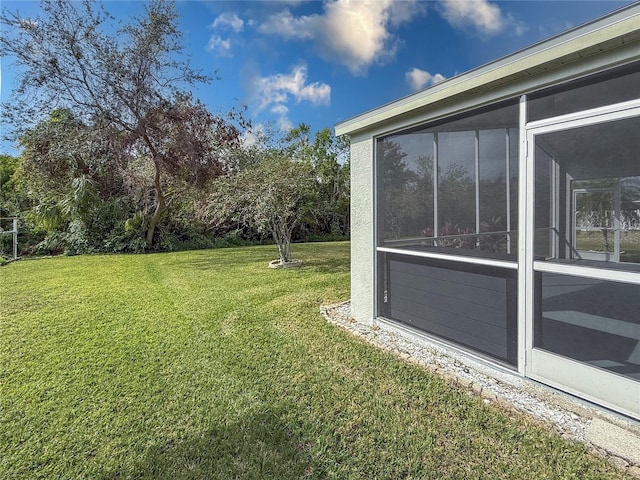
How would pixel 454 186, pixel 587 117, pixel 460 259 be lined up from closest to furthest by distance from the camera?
pixel 587 117
pixel 460 259
pixel 454 186

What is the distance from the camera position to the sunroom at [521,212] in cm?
255

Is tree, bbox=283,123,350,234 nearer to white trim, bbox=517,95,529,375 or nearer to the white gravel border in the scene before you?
the white gravel border

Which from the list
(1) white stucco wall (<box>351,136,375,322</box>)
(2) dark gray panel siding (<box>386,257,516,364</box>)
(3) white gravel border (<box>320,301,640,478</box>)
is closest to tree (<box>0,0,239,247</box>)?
(1) white stucco wall (<box>351,136,375,322</box>)

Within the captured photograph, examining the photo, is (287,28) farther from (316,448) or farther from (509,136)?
(316,448)

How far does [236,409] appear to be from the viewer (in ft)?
9.18

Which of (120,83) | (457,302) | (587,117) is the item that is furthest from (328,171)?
(587,117)

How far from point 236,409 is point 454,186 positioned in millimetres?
3177

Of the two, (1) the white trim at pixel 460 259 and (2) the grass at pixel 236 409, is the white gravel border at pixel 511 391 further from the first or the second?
(1) the white trim at pixel 460 259

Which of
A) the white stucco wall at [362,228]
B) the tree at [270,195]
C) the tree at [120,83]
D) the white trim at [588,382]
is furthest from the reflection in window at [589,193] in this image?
the tree at [120,83]

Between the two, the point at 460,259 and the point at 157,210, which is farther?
the point at 157,210

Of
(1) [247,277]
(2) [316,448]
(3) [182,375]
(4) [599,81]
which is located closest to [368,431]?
(2) [316,448]

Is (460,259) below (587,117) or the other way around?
below

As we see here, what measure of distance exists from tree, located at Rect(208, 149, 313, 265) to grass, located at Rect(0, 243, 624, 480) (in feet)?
12.1

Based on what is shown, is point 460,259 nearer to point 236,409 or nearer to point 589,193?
point 589,193
